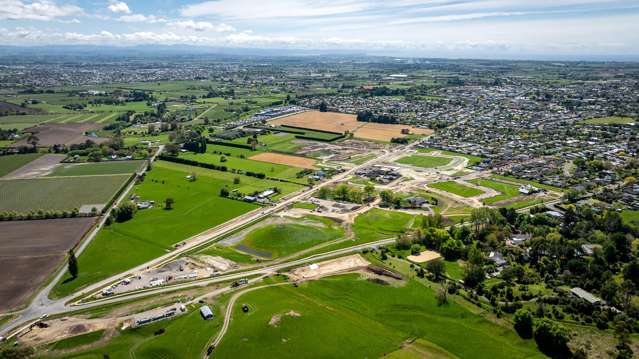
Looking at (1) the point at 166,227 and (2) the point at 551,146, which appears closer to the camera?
(1) the point at 166,227

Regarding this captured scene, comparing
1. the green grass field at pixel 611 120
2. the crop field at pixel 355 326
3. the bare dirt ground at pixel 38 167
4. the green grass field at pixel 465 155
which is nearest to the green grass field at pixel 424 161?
the green grass field at pixel 465 155

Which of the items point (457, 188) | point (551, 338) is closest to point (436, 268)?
point (551, 338)

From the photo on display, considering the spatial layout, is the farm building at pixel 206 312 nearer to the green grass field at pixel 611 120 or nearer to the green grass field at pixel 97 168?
the green grass field at pixel 97 168

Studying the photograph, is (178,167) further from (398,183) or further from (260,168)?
(398,183)

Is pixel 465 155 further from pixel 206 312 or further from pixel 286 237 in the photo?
pixel 206 312

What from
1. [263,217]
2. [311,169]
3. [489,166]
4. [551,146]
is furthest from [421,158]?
[263,217]
